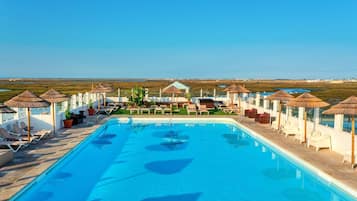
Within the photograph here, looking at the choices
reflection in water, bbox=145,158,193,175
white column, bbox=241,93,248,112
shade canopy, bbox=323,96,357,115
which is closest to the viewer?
shade canopy, bbox=323,96,357,115

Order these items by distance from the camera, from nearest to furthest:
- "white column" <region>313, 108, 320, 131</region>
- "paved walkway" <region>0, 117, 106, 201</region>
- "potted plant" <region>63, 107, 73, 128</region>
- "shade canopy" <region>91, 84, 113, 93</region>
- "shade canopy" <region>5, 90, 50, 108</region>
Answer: "paved walkway" <region>0, 117, 106, 201</region> → "shade canopy" <region>5, 90, 50, 108</region> → "white column" <region>313, 108, 320, 131</region> → "potted plant" <region>63, 107, 73, 128</region> → "shade canopy" <region>91, 84, 113, 93</region>

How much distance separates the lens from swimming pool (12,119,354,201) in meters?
7.30

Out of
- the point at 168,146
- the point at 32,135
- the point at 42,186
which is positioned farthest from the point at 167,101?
the point at 42,186

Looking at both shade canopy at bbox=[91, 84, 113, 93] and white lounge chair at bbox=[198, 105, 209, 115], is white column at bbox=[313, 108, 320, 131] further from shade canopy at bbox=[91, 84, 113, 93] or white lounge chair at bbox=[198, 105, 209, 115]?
shade canopy at bbox=[91, 84, 113, 93]

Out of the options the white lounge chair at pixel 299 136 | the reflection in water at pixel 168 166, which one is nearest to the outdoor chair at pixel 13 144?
the reflection in water at pixel 168 166

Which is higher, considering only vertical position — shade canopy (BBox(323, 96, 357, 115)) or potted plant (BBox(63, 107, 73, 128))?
shade canopy (BBox(323, 96, 357, 115))

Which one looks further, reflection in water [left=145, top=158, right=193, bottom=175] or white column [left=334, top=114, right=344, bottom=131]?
white column [left=334, top=114, right=344, bottom=131]

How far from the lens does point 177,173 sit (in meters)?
9.07

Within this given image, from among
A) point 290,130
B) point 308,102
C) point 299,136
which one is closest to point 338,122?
point 308,102

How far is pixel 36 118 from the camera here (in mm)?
13000

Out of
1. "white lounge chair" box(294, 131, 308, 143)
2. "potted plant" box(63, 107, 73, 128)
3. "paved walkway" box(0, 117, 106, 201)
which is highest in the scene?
"potted plant" box(63, 107, 73, 128)

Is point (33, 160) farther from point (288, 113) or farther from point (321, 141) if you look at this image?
point (288, 113)

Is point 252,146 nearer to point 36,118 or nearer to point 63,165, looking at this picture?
point 63,165

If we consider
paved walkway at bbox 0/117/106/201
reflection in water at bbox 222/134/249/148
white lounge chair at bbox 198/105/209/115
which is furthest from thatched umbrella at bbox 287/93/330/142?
white lounge chair at bbox 198/105/209/115
